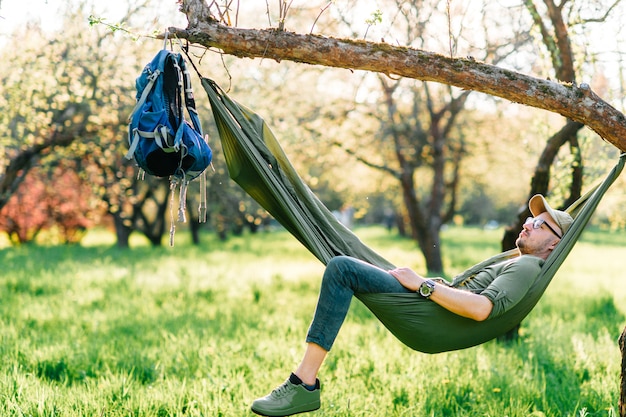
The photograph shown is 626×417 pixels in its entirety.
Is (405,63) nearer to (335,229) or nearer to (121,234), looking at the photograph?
(335,229)

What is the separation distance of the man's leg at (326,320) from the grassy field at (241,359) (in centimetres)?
69

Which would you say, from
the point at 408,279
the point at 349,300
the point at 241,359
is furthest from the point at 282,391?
the point at 241,359

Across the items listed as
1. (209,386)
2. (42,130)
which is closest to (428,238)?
(42,130)

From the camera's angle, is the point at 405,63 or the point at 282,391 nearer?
the point at 282,391

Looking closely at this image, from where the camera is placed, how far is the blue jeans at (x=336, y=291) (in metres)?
2.28

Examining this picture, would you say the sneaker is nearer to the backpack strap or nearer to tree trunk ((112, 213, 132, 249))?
the backpack strap

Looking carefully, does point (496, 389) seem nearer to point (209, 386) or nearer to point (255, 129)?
point (209, 386)

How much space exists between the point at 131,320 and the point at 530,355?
3.10 meters

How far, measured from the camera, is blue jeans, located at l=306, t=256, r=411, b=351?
2.28 meters

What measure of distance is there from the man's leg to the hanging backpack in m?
0.68

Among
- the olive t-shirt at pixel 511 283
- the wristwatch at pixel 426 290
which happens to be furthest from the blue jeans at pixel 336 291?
the olive t-shirt at pixel 511 283

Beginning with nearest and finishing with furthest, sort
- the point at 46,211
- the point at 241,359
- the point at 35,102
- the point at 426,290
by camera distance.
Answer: the point at 426,290 → the point at 241,359 → the point at 35,102 → the point at 46,211

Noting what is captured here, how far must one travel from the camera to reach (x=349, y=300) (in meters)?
2.31

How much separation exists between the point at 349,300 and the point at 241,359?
165 cm
